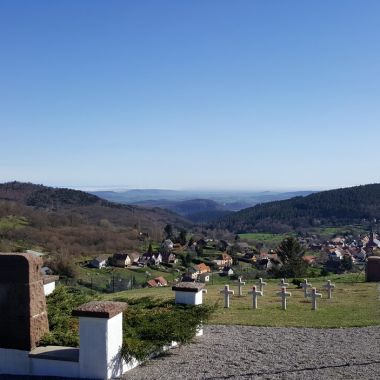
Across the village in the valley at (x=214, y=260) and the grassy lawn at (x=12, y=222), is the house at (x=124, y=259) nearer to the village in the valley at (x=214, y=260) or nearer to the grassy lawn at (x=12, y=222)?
the village in the valley at (x=214, y=260)

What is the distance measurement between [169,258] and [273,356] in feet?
223

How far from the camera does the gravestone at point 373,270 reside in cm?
2412

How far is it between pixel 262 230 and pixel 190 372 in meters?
138

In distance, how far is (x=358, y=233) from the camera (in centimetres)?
13188

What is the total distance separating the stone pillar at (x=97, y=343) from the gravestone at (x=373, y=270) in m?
17.7

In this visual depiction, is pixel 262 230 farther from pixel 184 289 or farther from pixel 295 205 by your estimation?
pixel 184 289

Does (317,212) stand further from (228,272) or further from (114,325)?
(114,325)

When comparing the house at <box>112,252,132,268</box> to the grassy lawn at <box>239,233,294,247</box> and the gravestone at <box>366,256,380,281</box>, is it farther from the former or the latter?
the gravestone at <box>366,256,380,281</box>

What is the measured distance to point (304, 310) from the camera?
16.0 m

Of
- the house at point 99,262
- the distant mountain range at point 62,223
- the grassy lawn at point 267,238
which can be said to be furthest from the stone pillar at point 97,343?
the grassy lawn at point 267,238

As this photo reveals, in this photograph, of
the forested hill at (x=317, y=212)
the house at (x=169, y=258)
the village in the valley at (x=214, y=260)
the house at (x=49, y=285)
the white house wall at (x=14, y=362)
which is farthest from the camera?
the forested hill at (x=317, y=212)

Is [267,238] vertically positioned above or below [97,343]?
below

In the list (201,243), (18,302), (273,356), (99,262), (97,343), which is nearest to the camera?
(97,343)

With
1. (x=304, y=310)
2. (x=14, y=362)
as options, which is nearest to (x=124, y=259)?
(x=304, y=310)
